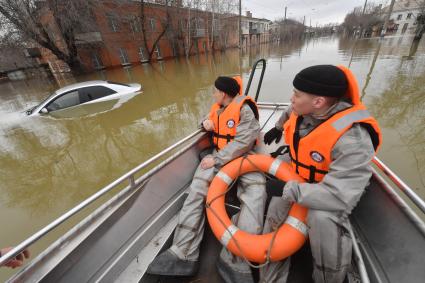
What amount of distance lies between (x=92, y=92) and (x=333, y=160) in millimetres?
7213

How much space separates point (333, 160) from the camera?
50.9 inches

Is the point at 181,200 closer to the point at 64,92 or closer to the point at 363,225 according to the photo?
the point at 363,225

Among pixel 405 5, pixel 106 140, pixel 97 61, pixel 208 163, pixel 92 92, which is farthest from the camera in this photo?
pixel 405 5

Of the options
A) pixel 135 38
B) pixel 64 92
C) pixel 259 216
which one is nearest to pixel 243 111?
pixel 259 216

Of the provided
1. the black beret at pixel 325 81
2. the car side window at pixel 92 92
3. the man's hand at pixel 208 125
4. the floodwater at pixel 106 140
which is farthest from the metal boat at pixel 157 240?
the car side window at pixel 92 92

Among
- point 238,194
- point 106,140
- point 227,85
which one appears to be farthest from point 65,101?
point 238,194

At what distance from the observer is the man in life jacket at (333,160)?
3.75ft

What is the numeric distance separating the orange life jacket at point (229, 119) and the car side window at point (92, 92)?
228 inches

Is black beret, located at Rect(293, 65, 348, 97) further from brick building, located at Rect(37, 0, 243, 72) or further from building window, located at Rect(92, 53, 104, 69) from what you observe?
building window, located at Rect(92, 53, 104, 69)

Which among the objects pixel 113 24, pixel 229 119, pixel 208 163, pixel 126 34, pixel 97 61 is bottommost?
pixel 208 163

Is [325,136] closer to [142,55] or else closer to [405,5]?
[142,55]

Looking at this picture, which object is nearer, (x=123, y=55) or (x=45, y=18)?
(x=45, y=18)

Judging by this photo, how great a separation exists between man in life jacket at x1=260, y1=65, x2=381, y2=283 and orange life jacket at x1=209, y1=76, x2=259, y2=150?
84 cm

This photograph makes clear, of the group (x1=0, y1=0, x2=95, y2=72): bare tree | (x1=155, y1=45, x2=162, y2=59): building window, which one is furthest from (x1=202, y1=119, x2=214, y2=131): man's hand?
(x1=155, y1=45, x2=162, y2=59): building window
